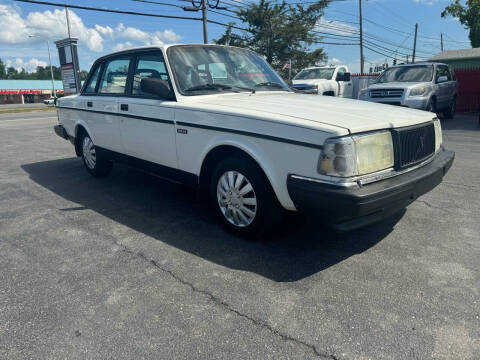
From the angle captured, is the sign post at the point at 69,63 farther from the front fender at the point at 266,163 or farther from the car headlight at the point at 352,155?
the car headlight at the point at 352,155

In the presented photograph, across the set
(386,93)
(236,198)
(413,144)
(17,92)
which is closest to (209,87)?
(236,198)

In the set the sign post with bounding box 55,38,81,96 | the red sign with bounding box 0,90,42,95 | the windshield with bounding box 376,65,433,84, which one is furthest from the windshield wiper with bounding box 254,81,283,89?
the red sign with bounding box 0,90,42,95

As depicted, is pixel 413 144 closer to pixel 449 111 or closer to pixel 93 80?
pixel 93 80

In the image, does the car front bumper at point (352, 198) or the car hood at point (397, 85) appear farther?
the car hood at point (397, 85)

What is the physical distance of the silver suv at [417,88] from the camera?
436 inches

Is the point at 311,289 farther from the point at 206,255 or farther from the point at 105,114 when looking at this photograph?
the point at 105,114

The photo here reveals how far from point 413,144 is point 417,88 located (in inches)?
360

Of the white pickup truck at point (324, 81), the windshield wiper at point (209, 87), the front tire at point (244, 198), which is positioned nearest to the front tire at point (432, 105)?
the white pickup truck at point (324, 81)

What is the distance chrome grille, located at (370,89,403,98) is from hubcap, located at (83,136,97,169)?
8998 millimetres

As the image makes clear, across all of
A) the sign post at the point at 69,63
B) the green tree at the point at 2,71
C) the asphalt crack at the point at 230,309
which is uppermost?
the green tree at the point at 2,71

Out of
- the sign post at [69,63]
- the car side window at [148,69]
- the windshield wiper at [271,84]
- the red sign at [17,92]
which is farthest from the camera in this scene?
the red sign at [17,92]

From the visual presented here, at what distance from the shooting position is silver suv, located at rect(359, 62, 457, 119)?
1107 centimetres

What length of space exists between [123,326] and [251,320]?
0.79 m

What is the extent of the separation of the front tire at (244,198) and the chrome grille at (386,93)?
9335 millimetres
